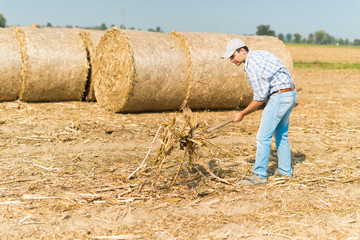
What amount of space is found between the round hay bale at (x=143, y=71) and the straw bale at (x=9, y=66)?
2.33 metres

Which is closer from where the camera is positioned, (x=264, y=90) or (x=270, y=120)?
(x=264, y=90)

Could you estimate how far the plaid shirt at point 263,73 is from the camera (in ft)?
18.1

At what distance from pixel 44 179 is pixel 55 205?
924 mm

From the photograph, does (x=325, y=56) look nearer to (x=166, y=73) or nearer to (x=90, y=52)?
(x=90, y=52)

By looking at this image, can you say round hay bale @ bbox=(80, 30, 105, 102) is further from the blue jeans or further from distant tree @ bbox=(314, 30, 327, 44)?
distant tree @ bbox=(314, 30, 327, 44)

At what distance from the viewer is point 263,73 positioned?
5516mm

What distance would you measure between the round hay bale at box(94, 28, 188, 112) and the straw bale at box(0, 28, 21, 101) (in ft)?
7.63

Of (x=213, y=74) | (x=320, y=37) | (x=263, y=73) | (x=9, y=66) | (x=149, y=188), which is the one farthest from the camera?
(x=320, y=37)

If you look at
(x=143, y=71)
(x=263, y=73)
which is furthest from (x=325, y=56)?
(x=263, y=73)

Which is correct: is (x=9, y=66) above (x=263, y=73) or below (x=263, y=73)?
below

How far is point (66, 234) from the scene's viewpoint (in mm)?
4270

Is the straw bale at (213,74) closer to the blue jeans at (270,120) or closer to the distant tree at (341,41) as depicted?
the blue jeans at (270,120)

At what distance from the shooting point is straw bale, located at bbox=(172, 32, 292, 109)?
10.1 m

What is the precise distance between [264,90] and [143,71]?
4473 millimetres
